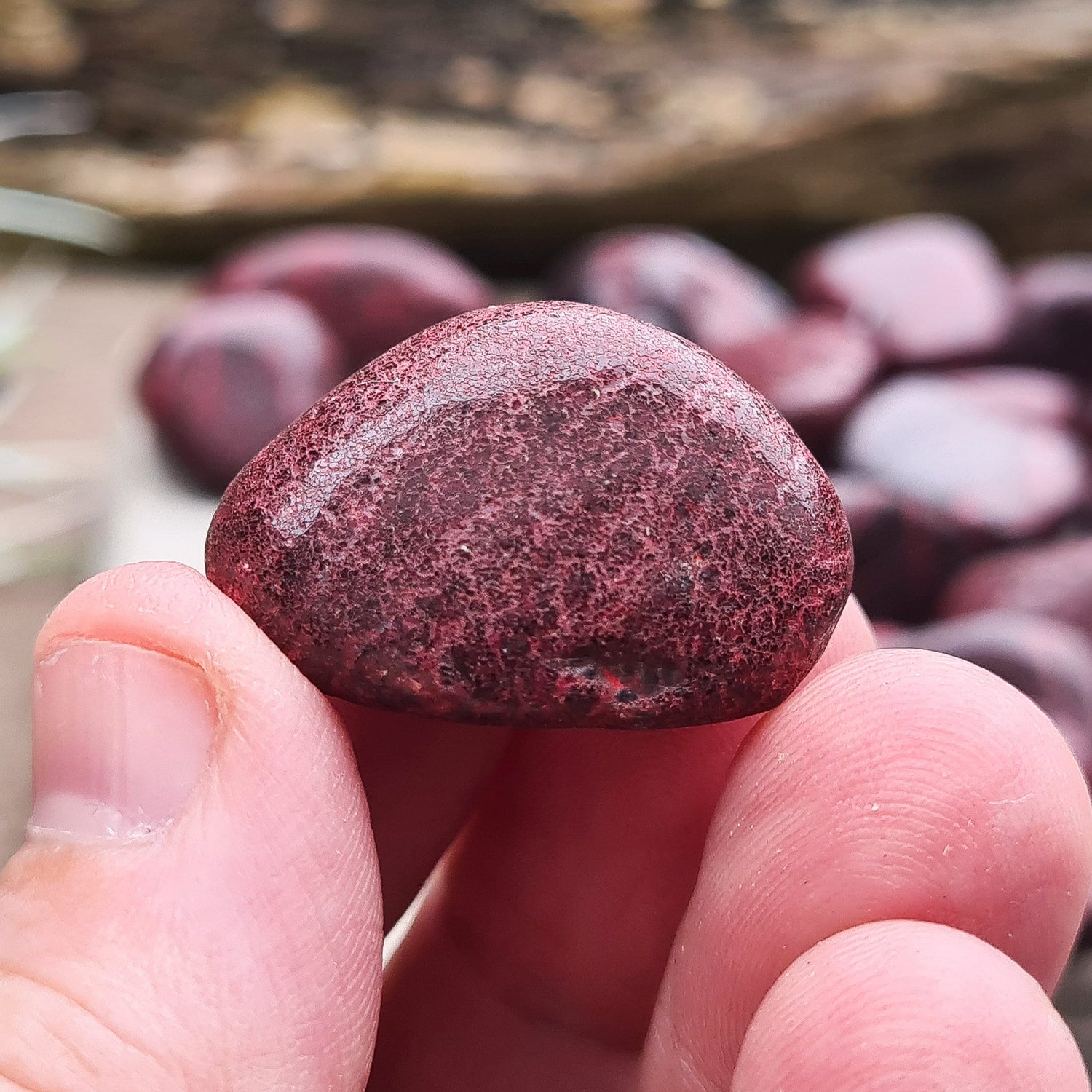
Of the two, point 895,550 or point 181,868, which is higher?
point 181,868

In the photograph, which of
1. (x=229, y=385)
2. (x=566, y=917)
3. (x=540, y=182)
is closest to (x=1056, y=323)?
(x=540, y=182)

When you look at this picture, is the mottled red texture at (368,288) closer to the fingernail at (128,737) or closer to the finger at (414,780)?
the finger at (414,780)

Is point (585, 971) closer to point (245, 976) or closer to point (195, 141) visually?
point (245, 976)

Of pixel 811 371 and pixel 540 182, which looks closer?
pixel 811 371

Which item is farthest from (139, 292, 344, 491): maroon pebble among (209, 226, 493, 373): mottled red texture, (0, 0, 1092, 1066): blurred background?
(209, 226, 493, 373): mottled red texture

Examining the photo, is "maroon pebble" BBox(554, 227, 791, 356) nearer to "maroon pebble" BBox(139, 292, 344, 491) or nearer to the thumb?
"maroon pebble" BBox(139, 292, 344, 491)

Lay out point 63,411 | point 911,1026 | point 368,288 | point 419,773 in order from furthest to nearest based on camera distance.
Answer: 1. point 63,411
2. point 368,288
3. point 419,773
4. point 911,1026

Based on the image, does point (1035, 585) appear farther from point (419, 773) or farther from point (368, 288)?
point (368, 288)
